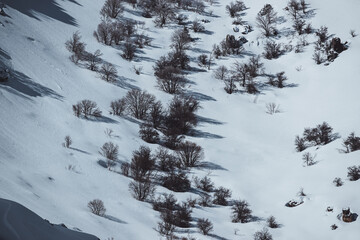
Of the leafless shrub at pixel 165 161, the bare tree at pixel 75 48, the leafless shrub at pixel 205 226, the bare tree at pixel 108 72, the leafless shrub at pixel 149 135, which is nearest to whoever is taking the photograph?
the leafless shrub at pixel 205 226

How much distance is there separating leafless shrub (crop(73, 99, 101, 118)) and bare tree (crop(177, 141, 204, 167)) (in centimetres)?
740

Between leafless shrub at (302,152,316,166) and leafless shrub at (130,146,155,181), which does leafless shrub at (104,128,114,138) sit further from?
leafless shrub at (302,152,316,166)

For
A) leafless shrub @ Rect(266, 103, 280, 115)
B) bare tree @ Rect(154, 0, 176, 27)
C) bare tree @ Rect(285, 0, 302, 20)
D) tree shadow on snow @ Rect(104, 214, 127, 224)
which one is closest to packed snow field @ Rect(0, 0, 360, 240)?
tree shadow on snow @ Rect(104, 214, 127, 224)

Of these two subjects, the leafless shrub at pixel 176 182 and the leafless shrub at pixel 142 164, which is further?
the leafless shrub at pixel 176 182

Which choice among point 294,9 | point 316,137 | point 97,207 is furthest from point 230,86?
point 97,207

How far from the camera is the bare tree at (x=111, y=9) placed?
152ft

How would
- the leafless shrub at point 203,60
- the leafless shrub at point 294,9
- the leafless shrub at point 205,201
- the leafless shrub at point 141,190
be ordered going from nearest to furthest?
the leafless shrub at point 141,190, the leafless shrub at point 205,201, the leafless shrub at point 203,60, the leafless shrub at point 294,9

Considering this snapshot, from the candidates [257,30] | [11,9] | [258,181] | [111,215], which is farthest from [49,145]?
[257,30]

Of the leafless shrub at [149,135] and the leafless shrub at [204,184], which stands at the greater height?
the leafless shrub at [149,135]

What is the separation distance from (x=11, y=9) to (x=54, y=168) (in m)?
23.4

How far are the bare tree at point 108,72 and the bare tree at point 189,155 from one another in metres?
11.2

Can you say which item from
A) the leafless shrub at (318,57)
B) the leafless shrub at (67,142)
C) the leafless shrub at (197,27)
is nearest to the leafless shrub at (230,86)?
the leafless shrub at (318,57)

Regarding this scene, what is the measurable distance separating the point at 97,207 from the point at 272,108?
70.1 feet

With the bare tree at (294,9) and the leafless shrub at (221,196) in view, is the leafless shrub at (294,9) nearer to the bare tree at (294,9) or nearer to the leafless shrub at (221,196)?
the bare tree at (294,9)
